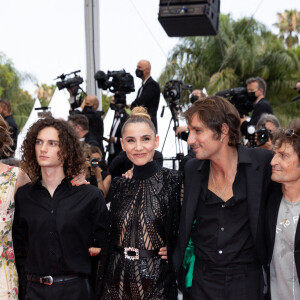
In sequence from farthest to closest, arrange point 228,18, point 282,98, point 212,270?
point 228,18, point 282,98, point 212,270

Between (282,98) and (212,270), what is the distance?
62.5 feet

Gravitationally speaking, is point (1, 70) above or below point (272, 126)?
above

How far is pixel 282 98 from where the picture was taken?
20438 millimetres

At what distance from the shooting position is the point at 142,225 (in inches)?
102

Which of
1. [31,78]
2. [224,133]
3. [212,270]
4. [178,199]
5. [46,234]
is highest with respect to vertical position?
[31,78]

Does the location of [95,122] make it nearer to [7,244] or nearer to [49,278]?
[7,244]

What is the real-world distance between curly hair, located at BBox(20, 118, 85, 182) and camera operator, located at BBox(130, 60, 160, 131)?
3125mm

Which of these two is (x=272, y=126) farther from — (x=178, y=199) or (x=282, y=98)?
(x=282, y=98)

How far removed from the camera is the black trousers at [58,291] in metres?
2.59

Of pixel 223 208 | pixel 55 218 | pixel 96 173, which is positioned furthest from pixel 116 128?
pixel 223 208

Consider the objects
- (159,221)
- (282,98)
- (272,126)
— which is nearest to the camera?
(159,221)

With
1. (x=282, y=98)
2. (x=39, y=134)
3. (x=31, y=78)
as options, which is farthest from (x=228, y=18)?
(x=39, y=134)

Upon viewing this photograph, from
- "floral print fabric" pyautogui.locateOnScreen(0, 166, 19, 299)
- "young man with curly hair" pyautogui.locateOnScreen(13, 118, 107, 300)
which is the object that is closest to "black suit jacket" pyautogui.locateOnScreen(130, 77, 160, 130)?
"young man with curly hair" pyautogui.locateOnScreen(13, 118, 107, 300)

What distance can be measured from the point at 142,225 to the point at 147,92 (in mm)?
3743
